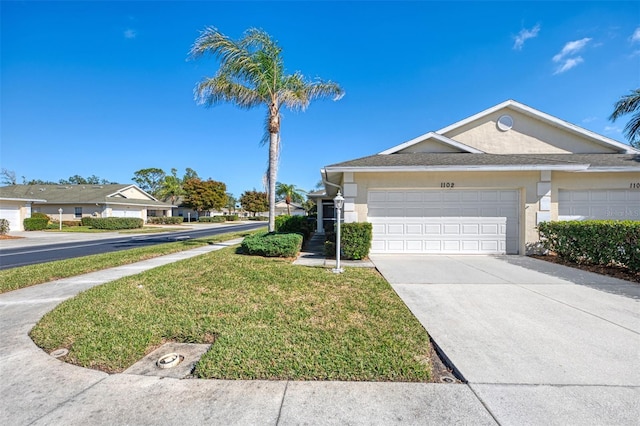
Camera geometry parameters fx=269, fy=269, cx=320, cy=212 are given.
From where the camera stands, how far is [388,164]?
29.8ft

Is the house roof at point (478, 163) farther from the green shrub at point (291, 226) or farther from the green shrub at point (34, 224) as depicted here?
the green shrub at point (34, 224)

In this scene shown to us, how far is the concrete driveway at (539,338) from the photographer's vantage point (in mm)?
2299

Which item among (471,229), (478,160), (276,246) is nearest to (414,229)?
(471,229)

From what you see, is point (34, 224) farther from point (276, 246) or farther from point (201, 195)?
point (276, 246)

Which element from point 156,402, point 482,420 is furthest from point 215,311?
point 482,420

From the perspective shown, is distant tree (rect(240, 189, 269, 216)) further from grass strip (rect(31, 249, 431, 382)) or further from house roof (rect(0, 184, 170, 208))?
grass strip (rect(31, 249, 431, 382))

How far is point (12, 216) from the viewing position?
22.3 meters

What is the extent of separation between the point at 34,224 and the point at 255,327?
102 ft

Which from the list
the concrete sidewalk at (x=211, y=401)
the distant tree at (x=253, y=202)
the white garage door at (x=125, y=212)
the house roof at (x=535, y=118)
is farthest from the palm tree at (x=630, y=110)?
the distant tree at (x=253, y=202)

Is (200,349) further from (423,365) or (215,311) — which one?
(423,365)

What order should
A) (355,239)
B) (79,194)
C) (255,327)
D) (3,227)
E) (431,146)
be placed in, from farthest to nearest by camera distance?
(79,194), (3,227), (431,146), (355,239), (255,327)

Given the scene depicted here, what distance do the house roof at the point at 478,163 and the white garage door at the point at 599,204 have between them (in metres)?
0.88

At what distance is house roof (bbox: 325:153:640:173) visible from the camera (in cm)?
857

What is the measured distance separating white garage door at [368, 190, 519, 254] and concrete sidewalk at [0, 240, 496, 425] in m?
7.11
